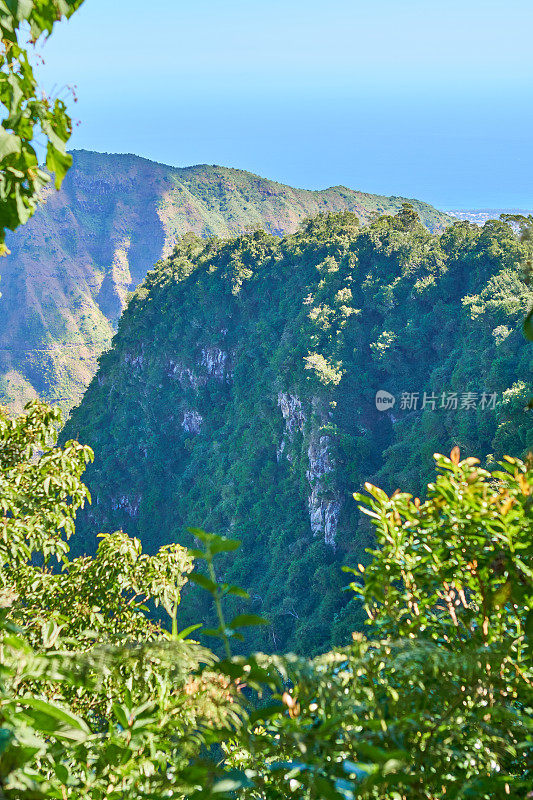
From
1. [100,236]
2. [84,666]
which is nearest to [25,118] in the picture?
[84,666]

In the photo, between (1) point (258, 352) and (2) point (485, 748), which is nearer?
(2) point (485, 748)

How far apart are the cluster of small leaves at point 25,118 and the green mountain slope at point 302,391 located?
12980 mm

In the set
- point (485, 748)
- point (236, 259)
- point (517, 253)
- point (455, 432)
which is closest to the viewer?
point (485, 748)

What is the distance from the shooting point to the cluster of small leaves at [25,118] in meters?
1.24

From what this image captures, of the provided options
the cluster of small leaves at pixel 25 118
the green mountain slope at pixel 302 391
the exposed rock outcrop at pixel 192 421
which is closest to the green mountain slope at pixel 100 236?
the green mountain slope at pixel 302 391

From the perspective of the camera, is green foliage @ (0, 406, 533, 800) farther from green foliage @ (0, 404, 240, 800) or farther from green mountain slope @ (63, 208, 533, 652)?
green mountain slope @ (63, 208, 533, 652)

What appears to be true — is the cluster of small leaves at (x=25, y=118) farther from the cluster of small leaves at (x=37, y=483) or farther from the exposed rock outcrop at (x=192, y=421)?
the exposed rock outcrop at (x=192, y=421)

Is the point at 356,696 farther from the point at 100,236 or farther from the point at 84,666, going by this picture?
the point at 100,236

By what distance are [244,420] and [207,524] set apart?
471cm

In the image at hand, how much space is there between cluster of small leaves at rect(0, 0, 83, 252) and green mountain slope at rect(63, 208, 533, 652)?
13.0 metres

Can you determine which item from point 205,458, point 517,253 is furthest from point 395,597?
point 205,458

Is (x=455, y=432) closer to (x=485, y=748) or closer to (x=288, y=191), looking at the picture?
(x=485, y=748)

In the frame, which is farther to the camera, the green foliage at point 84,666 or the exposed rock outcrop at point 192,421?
the exposed rock outcrop at point 192,421

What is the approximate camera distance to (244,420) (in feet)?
86.0
